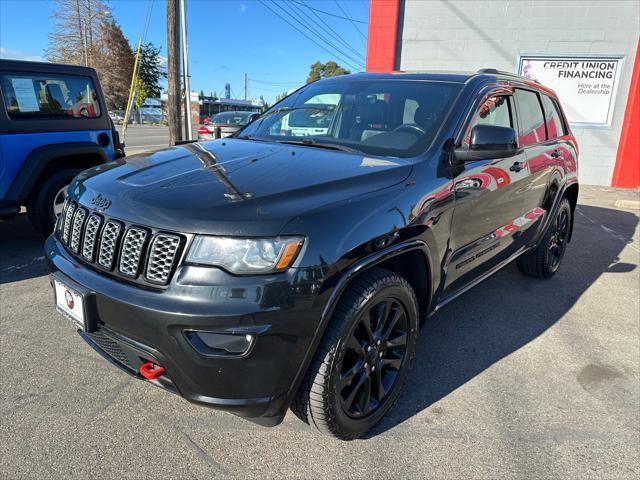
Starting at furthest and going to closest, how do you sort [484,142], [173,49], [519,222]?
1. [173,49]
2. [519,222]
3. [484,142]

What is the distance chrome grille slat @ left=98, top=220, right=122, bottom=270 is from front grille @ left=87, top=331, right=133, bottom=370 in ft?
1.05

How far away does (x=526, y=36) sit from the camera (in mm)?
11227

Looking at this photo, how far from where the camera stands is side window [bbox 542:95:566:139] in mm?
4357

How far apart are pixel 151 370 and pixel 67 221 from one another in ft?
3.30

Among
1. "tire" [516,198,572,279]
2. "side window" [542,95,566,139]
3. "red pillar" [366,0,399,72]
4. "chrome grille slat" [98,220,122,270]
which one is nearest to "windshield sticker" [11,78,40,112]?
"chrome grille slat" [98,220,122,270]

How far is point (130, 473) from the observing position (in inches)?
83.1

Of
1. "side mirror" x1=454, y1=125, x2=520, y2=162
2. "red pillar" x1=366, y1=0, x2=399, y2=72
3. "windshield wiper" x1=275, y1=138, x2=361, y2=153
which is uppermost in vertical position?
"red pillar" x1=366, y1=0, x2=399, y2=72

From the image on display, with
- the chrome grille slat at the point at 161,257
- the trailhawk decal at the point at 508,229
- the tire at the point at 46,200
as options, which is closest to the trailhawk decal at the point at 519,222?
the trailhawk decal at the point at 508,229

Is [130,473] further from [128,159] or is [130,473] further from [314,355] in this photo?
[128,159]

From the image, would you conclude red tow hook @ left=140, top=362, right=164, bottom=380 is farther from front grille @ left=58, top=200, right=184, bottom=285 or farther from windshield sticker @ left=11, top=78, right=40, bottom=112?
windshield sticker @ left=11, top=78, right=40, bottom=112

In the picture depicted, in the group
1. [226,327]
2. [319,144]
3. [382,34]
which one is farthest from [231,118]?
[226,327]

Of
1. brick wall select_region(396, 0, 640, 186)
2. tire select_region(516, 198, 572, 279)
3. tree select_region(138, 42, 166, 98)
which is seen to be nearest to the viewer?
tire select_region(516, 198, 572, 279)

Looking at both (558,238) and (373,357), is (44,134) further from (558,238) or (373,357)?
(558,238)

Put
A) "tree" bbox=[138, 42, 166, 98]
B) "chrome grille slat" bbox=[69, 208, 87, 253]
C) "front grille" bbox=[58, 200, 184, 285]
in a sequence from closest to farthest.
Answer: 1. "front grille" bbox=[58, 200, 184, 285]
2. "chrome grille slat" bbox=[69, 208, 87, 253]
3. "tree" bbox=[138, 42, 166, 98]
